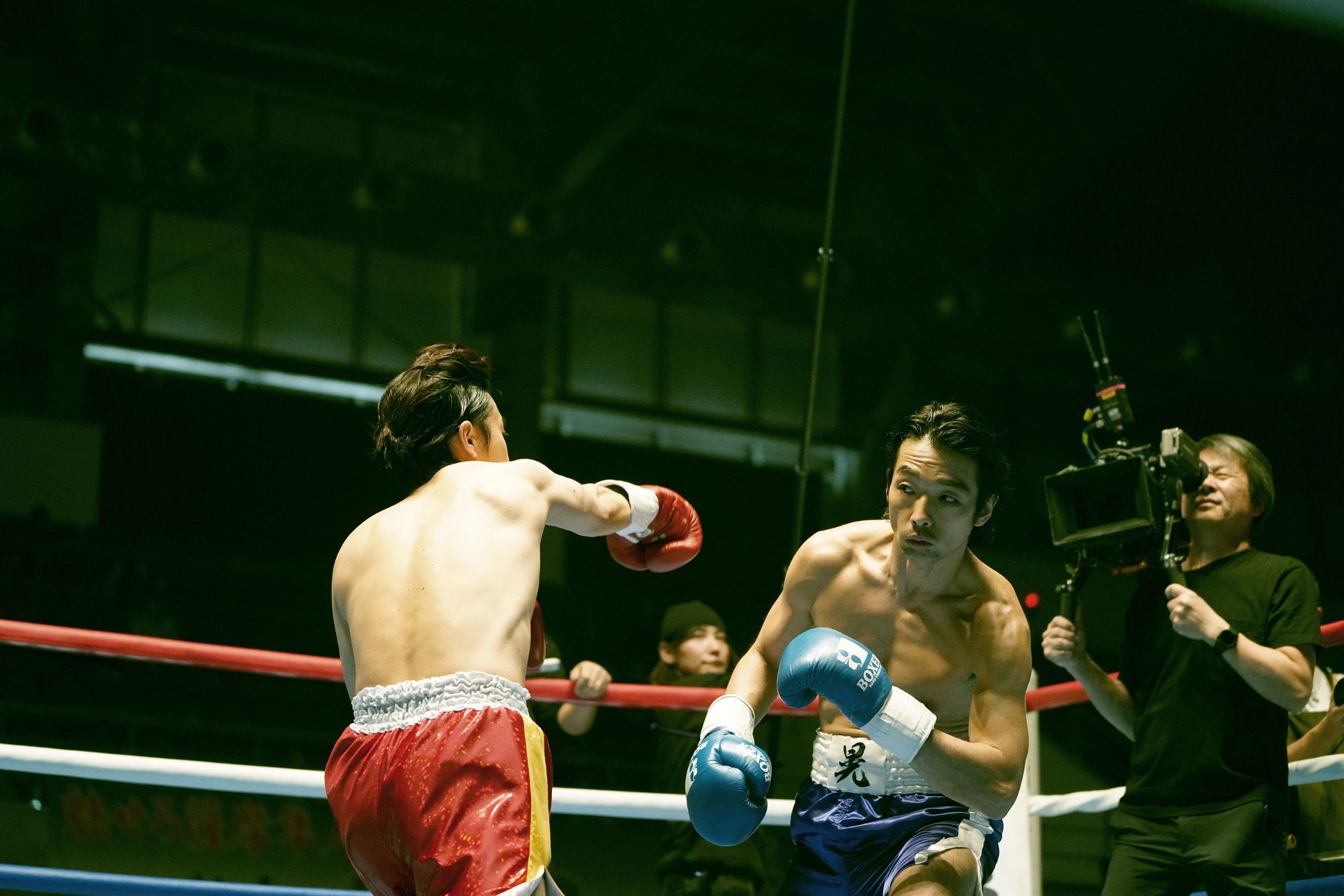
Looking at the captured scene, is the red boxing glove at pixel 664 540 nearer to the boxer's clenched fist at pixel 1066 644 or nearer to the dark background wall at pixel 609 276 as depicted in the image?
the boxer's clenched fist at pixel 1066 644

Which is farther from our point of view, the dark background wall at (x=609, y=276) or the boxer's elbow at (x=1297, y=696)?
the dark background wall at (x=609, y=276)

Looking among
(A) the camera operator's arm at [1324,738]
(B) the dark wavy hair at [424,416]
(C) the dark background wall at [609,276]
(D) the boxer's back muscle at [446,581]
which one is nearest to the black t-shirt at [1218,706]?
(A) the camera operator's arm at [1324,738]

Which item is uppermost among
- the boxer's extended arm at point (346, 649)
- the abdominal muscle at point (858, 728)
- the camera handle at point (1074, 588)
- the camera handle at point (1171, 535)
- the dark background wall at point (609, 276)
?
the dark background wall at point (609, 276)

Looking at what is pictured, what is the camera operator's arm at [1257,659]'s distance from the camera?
2443 millimetres

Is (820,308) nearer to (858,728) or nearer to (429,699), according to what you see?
(858,728)

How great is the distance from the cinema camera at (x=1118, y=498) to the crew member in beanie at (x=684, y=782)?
1.10 m

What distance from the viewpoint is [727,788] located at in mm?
1972

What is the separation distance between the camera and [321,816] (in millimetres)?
7520

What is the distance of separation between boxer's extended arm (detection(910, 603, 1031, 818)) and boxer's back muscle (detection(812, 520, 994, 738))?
→ 31 millimetres

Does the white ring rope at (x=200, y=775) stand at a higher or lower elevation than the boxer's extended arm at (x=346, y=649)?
lower

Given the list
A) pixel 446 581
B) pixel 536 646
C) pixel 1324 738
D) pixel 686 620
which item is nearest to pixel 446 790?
pixel 446 581

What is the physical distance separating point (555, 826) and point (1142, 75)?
22.6 feet

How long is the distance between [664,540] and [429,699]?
0.67 metres

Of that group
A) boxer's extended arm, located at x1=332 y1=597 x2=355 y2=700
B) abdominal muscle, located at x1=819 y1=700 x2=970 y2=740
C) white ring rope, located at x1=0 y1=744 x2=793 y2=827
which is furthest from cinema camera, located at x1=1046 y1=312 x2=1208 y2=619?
boxer's extended arm, located at x1=332 y1=597 x2=355 y2=700
